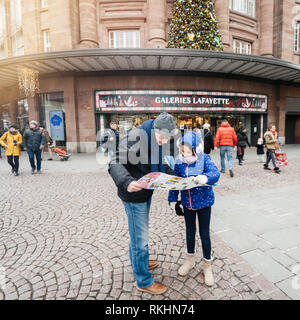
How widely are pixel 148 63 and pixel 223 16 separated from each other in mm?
7740

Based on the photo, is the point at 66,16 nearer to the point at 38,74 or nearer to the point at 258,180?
the point at 38,74

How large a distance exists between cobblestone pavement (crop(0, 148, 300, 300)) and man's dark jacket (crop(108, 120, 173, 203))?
1.10 metres

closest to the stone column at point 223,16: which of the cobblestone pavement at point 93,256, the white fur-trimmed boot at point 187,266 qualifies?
the cobblestone pavement at point 93,256

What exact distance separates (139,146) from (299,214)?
12.6 feet

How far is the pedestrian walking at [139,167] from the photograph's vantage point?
1.70 metres

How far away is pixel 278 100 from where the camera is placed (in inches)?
675

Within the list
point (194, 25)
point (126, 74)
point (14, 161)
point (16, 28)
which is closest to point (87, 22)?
point (126, 74)

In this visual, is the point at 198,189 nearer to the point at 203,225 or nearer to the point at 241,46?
the point at 203,225

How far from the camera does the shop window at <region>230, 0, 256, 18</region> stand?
16.2m

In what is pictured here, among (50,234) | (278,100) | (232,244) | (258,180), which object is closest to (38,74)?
(50,234)

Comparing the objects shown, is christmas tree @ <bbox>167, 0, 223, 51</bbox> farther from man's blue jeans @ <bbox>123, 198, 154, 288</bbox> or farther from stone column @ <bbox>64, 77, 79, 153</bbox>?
man's blue jeans @ <bbox>123, 198, 154, 288</bbox>

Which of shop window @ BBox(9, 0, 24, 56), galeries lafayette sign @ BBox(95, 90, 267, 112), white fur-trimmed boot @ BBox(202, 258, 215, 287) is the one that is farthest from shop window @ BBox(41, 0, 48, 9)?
white fur-trimmed boot @ BBox(202, 258, 215, 287)

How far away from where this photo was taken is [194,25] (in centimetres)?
1237
